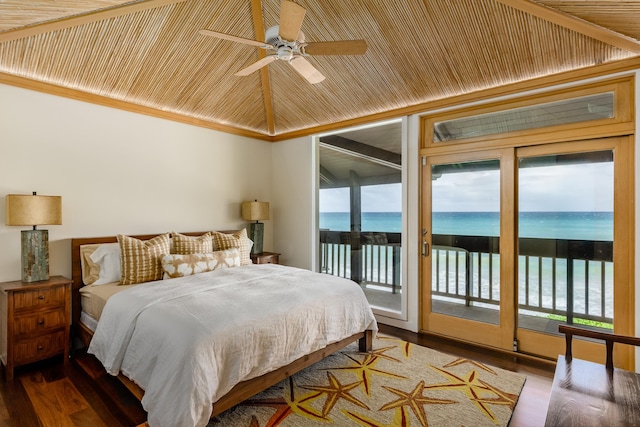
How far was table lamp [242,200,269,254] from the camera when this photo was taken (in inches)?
185

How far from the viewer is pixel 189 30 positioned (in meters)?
3.13

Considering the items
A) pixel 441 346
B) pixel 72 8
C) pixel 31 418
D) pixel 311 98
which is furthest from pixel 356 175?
pixel 31 418

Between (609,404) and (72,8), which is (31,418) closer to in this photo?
(72,8)

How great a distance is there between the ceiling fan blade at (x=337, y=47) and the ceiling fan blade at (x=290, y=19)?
0.16 meters

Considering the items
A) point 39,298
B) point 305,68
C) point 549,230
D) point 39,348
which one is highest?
point 305,68

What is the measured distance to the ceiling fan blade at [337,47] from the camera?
241 cm

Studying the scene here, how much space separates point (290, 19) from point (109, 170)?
265 cm

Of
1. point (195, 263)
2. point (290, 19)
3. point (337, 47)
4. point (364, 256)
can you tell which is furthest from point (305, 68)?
point (364, 256)

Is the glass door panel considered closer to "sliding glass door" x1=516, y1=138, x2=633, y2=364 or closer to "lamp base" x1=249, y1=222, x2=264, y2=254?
"sliding glass door" x1=516, y1=138, x2=633, y2=364

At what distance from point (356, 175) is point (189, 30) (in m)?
2.66

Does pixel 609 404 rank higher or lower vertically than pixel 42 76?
lower

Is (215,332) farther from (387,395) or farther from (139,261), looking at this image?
(139,261)

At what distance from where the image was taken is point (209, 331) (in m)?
1.95

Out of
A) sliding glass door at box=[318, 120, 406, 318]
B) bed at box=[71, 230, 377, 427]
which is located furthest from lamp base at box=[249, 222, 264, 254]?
bed at box=[71, 230, 377, 427]
